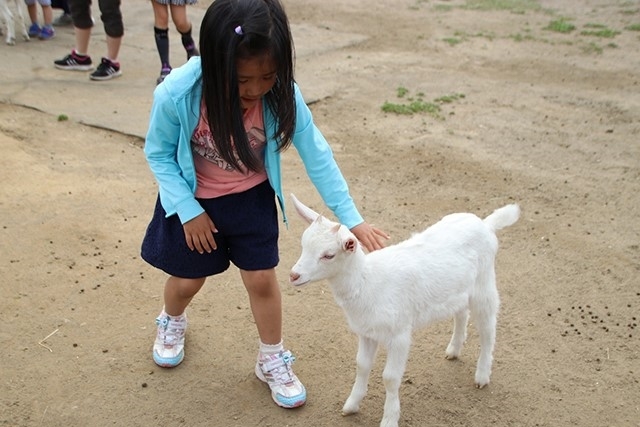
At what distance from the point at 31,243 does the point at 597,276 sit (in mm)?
3126

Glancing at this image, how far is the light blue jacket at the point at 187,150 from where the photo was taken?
251cm

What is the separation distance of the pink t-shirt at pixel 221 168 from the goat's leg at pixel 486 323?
40.2 inches

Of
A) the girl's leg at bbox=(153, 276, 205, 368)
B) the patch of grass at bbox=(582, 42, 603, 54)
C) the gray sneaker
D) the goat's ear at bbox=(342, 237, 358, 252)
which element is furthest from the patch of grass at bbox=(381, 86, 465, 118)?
the gray sneaker

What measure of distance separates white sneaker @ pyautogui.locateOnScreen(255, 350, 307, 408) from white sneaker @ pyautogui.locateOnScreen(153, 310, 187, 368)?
1.31 ft

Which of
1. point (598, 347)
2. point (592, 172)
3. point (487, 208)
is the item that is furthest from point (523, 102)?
point (598, 347)

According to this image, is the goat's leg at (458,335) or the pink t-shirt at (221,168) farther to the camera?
the goat's leg at (458,335)

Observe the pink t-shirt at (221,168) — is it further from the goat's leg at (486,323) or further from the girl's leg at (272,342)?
the goat's leg at (486,323)

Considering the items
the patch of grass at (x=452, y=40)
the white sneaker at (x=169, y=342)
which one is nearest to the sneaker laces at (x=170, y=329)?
the white sneaker at (x=169, y=342)

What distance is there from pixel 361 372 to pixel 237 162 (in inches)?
37.9

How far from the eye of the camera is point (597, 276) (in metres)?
3.90

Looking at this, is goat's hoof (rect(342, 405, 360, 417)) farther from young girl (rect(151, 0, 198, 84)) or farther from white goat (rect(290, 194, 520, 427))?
young girl (rect(151, 0, 198, 84))

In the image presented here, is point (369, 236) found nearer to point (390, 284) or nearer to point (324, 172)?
point (390, 284)

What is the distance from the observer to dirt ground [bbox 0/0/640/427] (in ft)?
9.84

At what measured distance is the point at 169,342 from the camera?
3176mm
